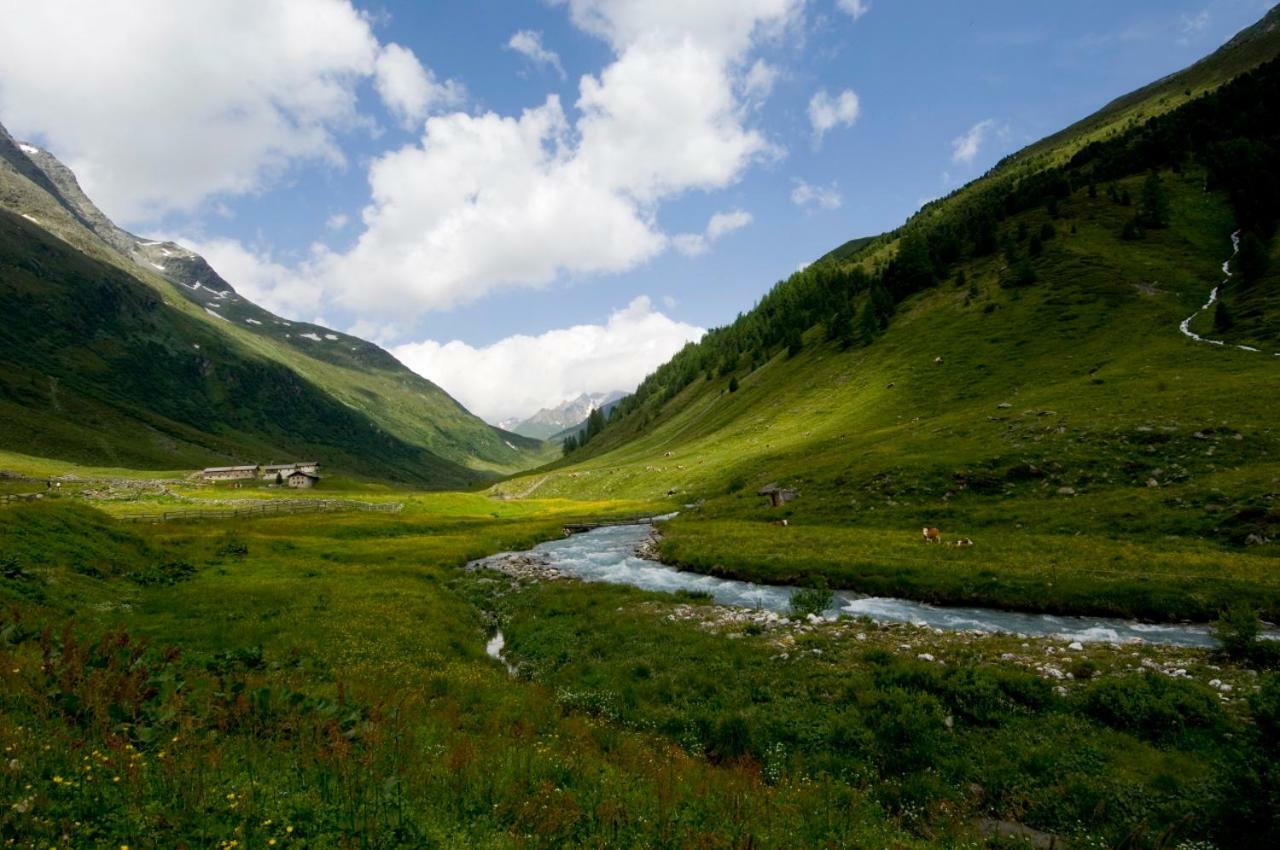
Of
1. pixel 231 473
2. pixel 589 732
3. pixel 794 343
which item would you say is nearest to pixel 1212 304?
pixel 794 343

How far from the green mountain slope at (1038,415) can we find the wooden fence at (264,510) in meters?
40.2

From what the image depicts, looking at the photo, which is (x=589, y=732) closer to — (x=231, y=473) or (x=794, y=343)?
(x=794, y=343)

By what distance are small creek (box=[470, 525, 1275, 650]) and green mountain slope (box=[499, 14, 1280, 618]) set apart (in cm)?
129

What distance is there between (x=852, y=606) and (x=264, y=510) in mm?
79228

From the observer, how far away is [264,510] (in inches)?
3068

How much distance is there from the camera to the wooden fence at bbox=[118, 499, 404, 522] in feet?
213

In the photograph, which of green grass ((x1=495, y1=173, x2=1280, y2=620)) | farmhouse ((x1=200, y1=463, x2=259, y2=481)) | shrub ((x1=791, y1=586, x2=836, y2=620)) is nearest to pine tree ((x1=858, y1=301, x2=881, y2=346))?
green grass ((x1=495, y1=173, x2=1280, y2=620))

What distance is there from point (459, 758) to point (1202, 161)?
182866mm

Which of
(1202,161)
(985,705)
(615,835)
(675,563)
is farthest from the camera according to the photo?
(1202,161)

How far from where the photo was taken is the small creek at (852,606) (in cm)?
2280

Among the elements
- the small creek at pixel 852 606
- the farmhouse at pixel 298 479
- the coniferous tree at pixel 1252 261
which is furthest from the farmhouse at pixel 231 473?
the coniferous tree at pixel 1252 261

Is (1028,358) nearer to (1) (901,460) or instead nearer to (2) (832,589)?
(1) (901,460)

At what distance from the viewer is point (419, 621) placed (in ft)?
90.1

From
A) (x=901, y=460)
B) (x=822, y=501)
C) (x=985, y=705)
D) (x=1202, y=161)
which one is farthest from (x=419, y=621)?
(x=1202, y=161)
